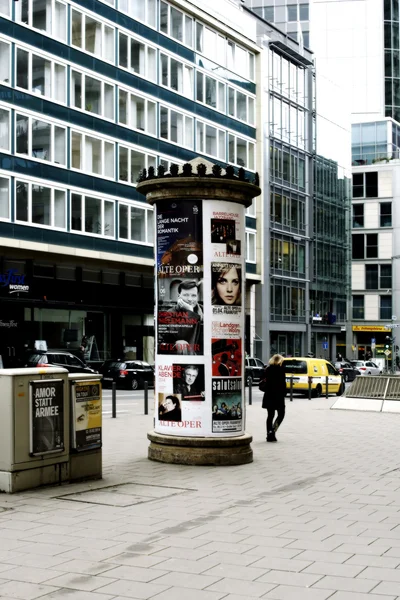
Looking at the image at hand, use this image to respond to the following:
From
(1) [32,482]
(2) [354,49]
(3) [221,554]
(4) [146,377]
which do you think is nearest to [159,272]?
(1) [32,482]

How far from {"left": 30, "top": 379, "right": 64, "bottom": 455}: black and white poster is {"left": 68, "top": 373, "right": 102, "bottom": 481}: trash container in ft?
0.69

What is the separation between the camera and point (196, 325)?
12.0 metres

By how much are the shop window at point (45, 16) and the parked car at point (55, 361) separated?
14.3 m

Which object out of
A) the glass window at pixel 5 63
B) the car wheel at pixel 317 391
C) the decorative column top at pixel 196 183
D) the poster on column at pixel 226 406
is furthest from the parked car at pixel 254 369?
the decorative column top at pixel 196 183

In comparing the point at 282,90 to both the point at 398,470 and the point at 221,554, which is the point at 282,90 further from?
the point at 221,554

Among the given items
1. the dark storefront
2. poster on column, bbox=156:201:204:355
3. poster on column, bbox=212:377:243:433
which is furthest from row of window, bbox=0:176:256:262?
poster on column, bbox=212:377:243:433

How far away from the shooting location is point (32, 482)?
9.55m

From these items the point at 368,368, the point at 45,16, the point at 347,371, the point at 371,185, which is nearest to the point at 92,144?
the point at 45,16

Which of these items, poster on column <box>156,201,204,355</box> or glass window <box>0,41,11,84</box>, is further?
glass window <box>0,41,11,84</box>

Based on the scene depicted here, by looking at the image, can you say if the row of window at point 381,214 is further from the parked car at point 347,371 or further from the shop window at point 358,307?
the parked car at point 347,371

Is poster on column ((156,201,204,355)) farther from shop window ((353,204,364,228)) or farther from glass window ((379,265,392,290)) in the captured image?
shop window ((353,204,364,228))

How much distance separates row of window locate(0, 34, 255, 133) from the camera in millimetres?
38000

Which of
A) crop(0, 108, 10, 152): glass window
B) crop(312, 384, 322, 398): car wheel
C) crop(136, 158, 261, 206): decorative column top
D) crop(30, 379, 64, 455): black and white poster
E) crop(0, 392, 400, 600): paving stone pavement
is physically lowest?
crop(312, 384, 322, 398): car wheel

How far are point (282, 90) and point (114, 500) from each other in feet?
187
